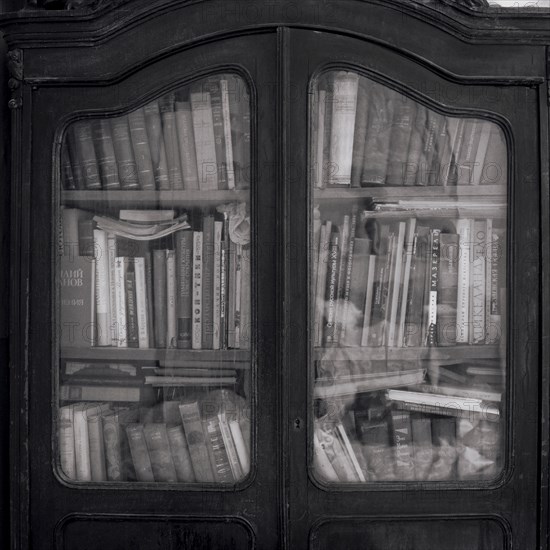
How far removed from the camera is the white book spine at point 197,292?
1891 millimetres

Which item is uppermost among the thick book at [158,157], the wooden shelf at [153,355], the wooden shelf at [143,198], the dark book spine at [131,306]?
the thick book at [158,157]

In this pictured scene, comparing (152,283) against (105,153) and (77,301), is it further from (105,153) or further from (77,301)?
(105,153)

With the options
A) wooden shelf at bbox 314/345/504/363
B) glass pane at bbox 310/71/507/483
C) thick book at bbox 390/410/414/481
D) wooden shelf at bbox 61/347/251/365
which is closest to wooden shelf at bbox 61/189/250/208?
glass pane at bbox 310/71/507/483

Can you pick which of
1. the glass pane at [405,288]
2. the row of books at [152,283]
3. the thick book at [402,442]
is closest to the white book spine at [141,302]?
the row of books at [152,283]

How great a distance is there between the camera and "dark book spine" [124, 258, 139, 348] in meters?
1.91

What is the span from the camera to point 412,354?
6.18 feet

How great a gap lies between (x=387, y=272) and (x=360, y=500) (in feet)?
2.04

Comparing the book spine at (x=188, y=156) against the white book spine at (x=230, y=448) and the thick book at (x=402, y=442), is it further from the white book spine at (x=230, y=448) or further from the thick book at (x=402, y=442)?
the thick book at (x=402, y=442)

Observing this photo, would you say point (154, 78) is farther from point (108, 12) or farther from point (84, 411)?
point (84, 411)

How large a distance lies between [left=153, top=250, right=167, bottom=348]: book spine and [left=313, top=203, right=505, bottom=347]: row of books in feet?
1.46

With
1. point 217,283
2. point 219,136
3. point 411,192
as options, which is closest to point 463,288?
point 411,192

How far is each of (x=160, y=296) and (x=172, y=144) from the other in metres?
0.43

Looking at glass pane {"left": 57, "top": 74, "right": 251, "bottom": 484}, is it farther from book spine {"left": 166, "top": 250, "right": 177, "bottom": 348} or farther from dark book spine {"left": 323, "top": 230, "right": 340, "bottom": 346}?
dark book spine {"left": 323, "top": 230, "right": 340, "bottom": 346}

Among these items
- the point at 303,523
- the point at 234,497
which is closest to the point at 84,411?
the point at 234,497
